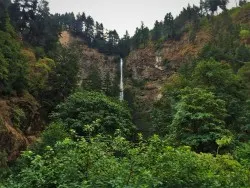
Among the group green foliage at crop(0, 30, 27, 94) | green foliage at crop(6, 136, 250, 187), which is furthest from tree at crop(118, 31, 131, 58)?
green foliage at crop(6, 136, 250, 187)

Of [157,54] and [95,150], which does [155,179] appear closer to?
[95,150]

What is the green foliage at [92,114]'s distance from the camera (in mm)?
32688

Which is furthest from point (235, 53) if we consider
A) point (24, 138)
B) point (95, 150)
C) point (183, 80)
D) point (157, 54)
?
point (95, 150)

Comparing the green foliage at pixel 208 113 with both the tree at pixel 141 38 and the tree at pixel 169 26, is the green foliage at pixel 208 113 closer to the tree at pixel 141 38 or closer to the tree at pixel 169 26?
the tree at pixel 169 26

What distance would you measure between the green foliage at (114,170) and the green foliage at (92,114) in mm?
21099

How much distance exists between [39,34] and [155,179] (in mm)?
44559

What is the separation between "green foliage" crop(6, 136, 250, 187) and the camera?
30.0 feet

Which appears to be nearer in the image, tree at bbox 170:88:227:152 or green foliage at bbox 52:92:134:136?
tree at bbox 170:88:227:152

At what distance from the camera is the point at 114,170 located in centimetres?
962

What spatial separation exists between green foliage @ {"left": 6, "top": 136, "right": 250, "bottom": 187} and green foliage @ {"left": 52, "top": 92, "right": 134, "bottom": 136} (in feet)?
69.2

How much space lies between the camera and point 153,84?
68.3 m

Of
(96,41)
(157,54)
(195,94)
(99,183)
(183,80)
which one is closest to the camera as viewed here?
(99,183)

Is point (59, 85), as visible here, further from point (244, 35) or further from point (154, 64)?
point (244, 35)

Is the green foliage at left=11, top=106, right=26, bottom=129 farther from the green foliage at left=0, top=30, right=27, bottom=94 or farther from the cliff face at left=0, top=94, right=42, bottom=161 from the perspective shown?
the green foliage at left=0, top=30, right=27, bottom=94
